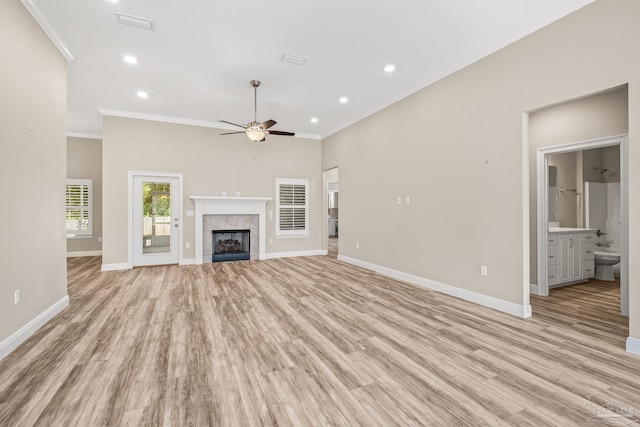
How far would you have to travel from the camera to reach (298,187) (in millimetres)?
7777

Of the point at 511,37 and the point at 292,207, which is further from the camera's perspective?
the point at 292,207

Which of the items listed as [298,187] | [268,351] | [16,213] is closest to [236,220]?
[298,187]

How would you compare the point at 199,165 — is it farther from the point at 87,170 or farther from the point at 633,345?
the point at 633,345

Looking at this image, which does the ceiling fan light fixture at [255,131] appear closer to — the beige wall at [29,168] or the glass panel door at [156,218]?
the beige wall at [29,168]

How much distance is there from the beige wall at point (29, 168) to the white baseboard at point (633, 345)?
527 centimetres

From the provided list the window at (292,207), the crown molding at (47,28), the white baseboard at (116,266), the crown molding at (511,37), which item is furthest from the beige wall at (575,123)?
the white baseboard at (116,266)

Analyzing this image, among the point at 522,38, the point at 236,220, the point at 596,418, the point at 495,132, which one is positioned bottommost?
the point at 596,418

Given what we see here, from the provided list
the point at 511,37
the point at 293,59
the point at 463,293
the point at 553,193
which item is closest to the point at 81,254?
the point at 293,59

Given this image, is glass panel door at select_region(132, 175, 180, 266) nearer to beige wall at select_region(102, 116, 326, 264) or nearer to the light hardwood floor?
beige wall at select_region(102, 116, 326, 264)

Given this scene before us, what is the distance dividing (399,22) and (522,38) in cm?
141

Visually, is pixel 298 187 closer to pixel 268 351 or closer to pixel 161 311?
pixel 161 311

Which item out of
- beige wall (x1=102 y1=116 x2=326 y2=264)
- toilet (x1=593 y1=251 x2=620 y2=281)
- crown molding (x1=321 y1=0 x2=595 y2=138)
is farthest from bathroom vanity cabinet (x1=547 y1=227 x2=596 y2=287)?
beige wall (x1=102 y1=116 x2=326 y2=264)

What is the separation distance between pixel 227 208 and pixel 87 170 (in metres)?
4.18

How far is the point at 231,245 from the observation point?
282 inches
